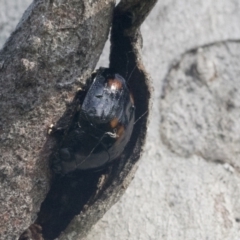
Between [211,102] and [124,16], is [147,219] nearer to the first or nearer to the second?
[211,102]

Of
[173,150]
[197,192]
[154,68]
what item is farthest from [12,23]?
[197,192]

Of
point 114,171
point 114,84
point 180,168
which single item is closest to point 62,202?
point 114,171

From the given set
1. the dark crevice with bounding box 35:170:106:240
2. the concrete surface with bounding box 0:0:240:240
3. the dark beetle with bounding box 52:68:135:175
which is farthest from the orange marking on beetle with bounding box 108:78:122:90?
the concrete surface with bounding box 0:0:240:240

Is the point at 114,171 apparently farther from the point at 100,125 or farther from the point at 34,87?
the point at 34,87

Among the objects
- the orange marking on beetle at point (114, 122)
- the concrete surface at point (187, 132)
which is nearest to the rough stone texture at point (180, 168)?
the concrete surface at point (187, 132)

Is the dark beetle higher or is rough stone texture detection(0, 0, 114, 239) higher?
rough stone texture detection(0, 0, 114, 239)

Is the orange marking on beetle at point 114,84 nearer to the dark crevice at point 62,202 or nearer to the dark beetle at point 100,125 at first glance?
the dark beetle at point 100,125

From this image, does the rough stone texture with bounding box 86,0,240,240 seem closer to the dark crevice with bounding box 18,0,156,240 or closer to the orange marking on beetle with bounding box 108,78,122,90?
the dark crevice with bounding box 18,0,156,240
